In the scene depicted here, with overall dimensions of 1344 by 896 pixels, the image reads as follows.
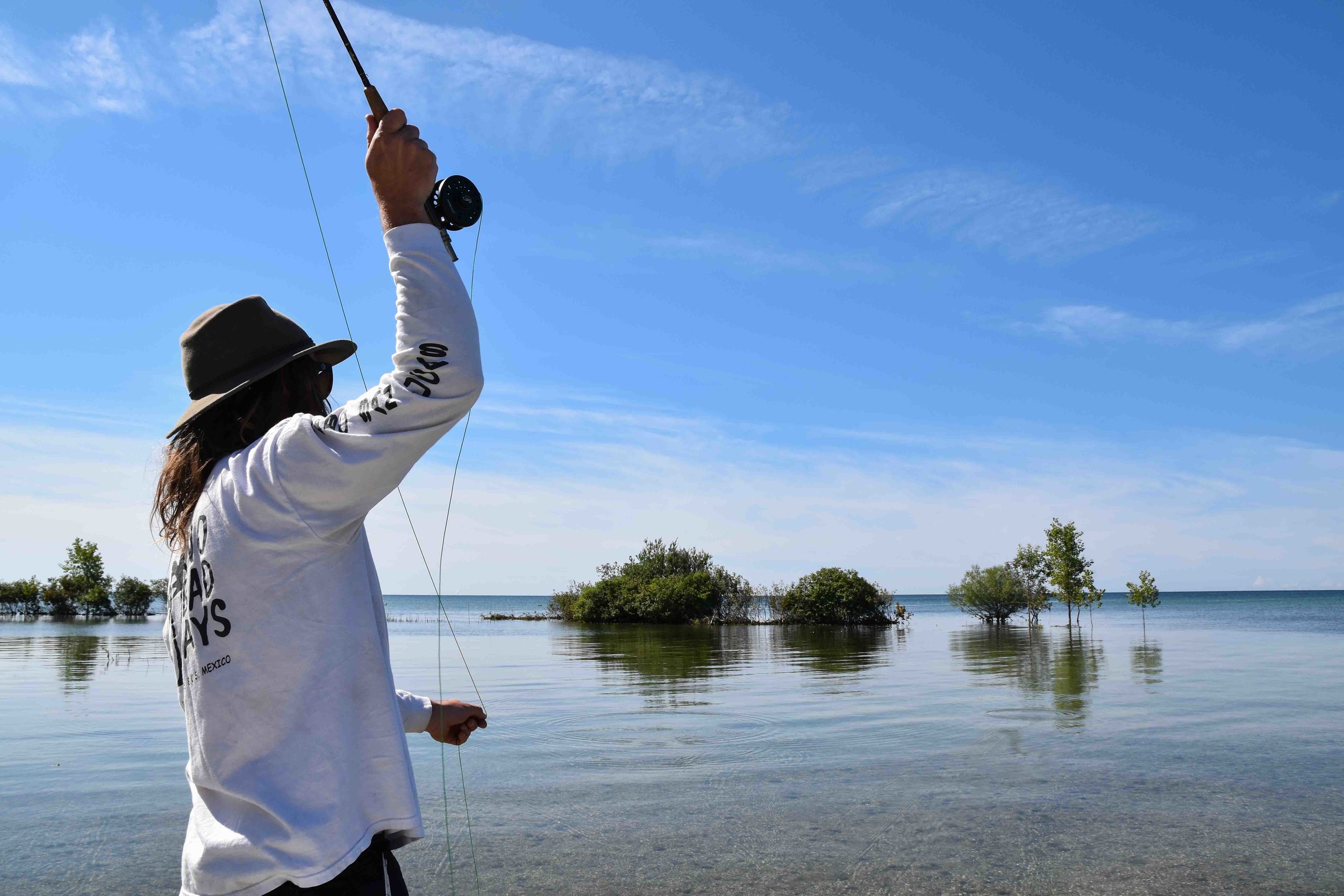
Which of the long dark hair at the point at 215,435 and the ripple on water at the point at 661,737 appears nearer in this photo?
the long dark hair at the point at 215,435

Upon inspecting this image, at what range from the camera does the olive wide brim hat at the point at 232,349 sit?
1889mm

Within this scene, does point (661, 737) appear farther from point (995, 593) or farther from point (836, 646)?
point (995, 593)

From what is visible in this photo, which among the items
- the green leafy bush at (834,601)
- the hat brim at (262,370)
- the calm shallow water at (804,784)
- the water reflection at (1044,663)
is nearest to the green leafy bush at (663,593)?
the green leafy bush at (834,601)

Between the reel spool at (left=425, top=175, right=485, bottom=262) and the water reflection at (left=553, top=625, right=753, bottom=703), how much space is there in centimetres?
1344

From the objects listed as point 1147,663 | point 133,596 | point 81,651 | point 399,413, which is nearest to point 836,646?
point 1147,663

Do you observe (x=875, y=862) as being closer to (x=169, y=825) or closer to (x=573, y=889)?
(x=573, y=889)

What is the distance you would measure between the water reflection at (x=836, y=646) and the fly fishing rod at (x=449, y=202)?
18203 mm

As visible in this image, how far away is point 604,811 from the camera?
297 inches

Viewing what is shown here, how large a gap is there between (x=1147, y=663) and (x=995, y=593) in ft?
85.3

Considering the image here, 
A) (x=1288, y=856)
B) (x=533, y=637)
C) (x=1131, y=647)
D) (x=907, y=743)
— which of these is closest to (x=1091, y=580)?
(x=1131, y=647)

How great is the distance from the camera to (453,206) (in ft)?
6.19

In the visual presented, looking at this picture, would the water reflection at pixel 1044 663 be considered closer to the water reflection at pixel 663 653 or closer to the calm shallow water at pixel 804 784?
the calm shallow water at pixel 804 784

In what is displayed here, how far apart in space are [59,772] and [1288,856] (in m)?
10.9

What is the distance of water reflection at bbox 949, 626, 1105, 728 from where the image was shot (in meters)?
14.2
